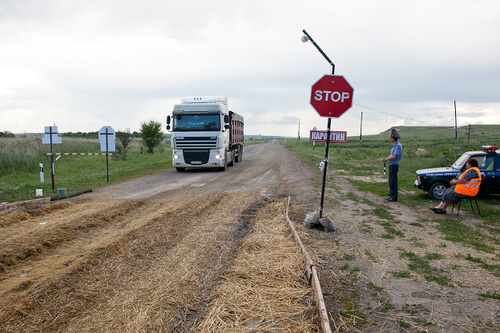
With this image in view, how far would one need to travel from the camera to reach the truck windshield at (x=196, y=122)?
59.9 feet

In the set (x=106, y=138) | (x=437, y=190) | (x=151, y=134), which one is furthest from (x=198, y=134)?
(x=151, y=134)

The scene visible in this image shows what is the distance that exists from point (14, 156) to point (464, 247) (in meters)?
23.1

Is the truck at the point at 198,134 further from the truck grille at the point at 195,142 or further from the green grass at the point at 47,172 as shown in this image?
the green grass at the point at 47,172

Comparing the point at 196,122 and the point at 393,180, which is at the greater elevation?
the point at 196,122

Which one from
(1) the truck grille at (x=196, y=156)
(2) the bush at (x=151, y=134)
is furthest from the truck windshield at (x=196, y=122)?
(2) the bush at (x=151, y=134)

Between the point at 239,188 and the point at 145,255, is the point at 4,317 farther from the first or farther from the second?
the point at 239,188

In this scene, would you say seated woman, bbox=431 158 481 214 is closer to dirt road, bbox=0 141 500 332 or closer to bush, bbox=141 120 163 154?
dirt road, bbox=0 141 500 332

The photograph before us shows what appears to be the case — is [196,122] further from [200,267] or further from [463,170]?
[200,267]

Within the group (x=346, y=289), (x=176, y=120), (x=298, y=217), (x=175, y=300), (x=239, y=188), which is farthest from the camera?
(x=176, y=120)

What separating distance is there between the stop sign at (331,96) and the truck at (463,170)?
5.91m

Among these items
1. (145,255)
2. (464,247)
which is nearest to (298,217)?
(464,247)

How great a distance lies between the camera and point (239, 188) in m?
13.0

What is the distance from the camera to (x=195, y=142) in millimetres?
18250

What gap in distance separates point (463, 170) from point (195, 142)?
12.2 m
